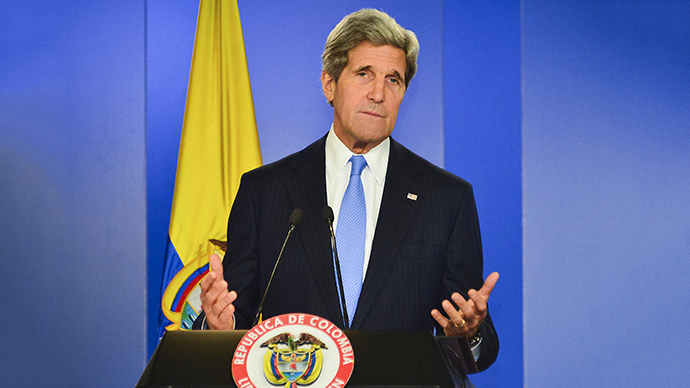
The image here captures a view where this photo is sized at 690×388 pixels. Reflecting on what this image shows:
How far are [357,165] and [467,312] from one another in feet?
2.34

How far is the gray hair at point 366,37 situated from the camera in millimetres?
1852

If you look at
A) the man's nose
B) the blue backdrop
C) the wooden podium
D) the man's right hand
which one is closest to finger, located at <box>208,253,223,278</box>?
the man's right hand

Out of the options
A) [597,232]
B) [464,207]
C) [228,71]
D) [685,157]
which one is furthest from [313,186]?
[685,157]

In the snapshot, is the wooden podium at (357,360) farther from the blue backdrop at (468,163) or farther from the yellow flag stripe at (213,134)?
the blue backdrop at (468,163)

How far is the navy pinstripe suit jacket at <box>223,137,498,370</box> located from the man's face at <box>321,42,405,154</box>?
12 cm

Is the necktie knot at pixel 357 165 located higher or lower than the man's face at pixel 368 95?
lower

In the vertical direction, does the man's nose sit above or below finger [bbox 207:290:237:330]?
above

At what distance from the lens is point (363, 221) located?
5.65ft

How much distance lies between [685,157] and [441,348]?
104 inches

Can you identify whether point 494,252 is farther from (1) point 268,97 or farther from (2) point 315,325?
(2) point 315,325

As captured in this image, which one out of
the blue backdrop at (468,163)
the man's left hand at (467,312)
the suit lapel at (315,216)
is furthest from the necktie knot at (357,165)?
the blue backdrop at (468,163)

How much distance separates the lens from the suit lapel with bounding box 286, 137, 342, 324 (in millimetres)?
1598

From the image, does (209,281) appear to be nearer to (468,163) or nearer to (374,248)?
(374,248)

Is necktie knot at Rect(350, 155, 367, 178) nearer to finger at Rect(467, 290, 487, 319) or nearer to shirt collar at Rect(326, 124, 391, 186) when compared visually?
shirt collar at Rect(326, 124, 391, 186)
